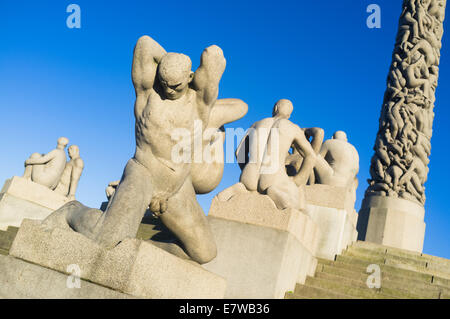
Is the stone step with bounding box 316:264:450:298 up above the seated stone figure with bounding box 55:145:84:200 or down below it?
below

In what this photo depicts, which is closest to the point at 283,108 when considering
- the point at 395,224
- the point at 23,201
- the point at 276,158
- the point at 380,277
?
the point at 276,158

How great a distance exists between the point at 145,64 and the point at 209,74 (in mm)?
512

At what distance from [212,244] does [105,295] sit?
115cm

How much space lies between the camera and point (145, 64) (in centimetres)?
354

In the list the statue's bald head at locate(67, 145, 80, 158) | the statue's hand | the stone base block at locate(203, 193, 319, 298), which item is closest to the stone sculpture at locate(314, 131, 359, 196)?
the stone base block at locate(203, 193, 319, 298)

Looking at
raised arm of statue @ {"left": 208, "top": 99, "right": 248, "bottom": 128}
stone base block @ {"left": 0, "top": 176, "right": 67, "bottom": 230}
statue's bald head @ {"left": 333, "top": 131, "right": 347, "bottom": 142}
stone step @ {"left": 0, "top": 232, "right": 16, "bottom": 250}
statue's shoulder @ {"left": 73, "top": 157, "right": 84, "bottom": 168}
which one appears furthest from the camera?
statue's shoulder @ {"left": 73, "top": 157, "right": 84, "bottom": 168}

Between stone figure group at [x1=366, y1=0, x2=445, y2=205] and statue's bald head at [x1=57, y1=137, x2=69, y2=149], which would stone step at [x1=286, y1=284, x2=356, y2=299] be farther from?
stone figure group at [x1=366, y1=0, x2=445, y2=205]

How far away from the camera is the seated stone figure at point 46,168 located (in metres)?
10.1

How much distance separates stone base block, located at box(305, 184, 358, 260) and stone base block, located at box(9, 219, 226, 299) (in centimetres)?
511

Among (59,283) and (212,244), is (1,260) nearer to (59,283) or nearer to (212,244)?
(59,283)

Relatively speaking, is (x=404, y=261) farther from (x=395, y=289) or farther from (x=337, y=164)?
(x=337, y=164)

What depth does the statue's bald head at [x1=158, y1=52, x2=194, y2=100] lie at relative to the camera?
339 centimetres
